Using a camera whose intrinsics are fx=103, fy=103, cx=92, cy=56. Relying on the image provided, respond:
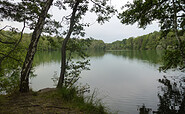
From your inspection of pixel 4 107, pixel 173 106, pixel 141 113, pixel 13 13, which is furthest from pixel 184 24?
pixel 4 107

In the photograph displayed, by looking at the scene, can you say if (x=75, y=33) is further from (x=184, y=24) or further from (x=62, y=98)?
(x=184, y=24)

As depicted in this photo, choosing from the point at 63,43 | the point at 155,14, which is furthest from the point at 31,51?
the point at 155,14

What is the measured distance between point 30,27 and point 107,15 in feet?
13.9

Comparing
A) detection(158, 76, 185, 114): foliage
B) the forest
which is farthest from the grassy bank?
detection(158, 76, 185, 114): foliage

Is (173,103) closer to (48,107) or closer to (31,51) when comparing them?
(48,107)

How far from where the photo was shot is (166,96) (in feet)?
26.1

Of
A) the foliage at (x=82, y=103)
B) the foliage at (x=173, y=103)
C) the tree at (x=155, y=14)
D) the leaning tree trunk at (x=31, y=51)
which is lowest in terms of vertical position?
the foliage at (x=173, y=103)

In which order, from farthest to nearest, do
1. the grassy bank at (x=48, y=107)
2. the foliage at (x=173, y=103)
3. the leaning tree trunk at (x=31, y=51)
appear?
1. the foliage at (x=173, y=103)
2. the leaning tree trunk at (x=31, y=51)
3. the grassy bank at (x=48, y=107)

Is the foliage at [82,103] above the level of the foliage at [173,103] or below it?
above

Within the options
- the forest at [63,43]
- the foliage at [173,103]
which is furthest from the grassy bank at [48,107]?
the foliage at [173,103]

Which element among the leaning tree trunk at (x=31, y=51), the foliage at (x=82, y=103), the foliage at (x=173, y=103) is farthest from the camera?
the foliage at (x=173, y=103)

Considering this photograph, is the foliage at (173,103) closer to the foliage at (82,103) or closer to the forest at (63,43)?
the forest at (63,43)

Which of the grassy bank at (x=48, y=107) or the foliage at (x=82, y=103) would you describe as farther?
the foliage at (x=82, y=103)

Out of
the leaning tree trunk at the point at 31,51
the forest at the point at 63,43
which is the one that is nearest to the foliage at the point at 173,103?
the forest at the point at 63,43
